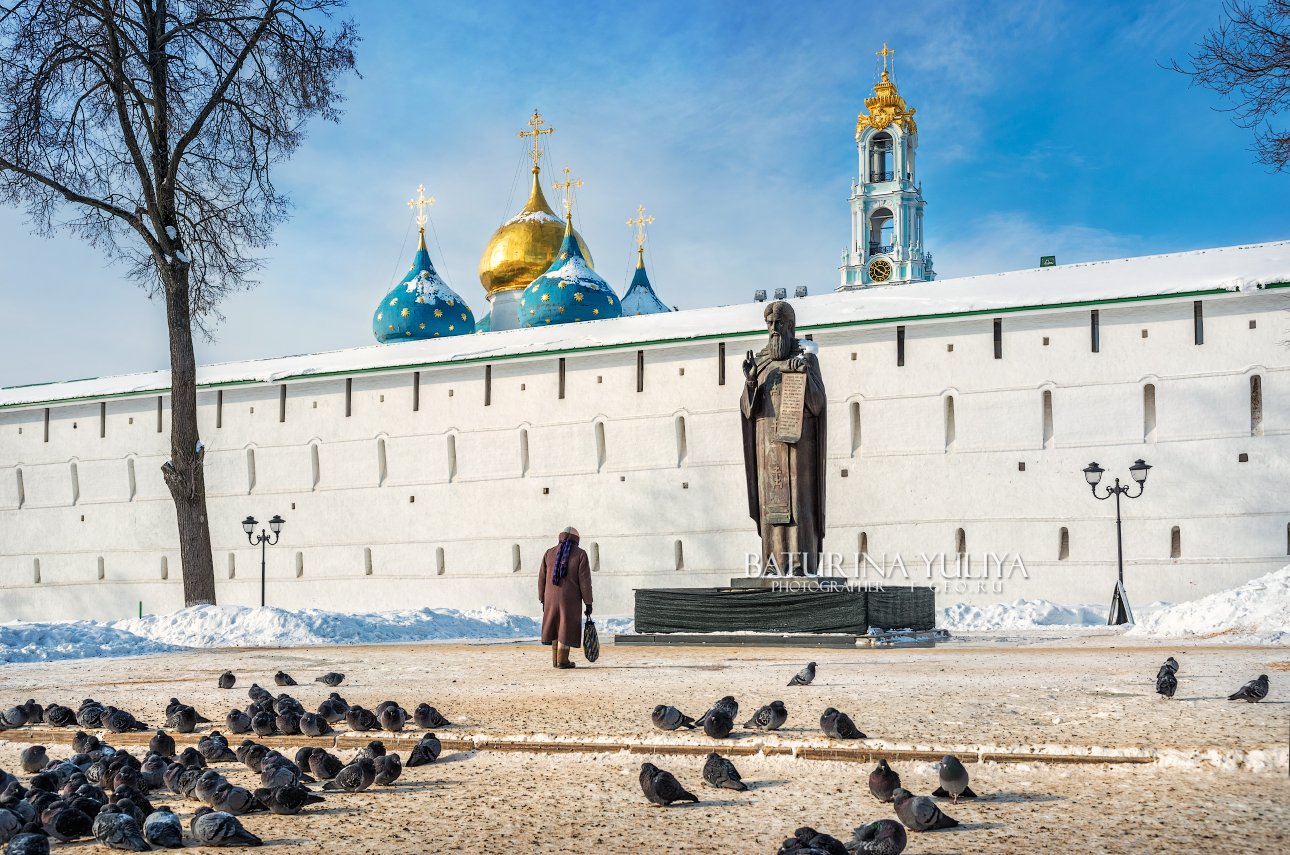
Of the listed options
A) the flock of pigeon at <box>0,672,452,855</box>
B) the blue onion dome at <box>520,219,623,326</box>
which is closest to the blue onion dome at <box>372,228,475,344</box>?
the blue onion dome at <box>520,219,623,326</box>

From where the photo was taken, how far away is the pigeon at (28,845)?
3059 millimetres

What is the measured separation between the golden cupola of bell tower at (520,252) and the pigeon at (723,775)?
95.7 ft

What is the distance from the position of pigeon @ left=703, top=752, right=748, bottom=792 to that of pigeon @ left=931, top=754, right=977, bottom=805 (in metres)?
0.63

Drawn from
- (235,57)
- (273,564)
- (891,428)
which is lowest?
(273,564)

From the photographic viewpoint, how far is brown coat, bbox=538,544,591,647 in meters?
8.59

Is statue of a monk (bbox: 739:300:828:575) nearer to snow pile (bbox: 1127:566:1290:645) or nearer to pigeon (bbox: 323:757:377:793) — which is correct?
snow pile (bbox: 1127:566:1290:645)

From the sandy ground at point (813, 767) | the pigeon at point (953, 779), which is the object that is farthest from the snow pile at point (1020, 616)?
the pigeon at point (953, 779)

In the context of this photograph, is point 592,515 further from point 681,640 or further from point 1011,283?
point 681,640

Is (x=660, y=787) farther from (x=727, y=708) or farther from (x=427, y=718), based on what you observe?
(x=427, y=718)

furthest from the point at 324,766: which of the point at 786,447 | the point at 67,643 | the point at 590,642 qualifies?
the point at 67,643

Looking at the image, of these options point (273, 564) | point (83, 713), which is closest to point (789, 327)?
point (83, 713)

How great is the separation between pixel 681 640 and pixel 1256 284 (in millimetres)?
12195

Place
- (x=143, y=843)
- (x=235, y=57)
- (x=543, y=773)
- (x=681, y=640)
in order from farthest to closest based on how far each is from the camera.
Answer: (x=235, y=57) < (x=681, y=640) < (x=543, y=773) < (x=143, y=843)

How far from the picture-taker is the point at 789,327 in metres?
12.2
